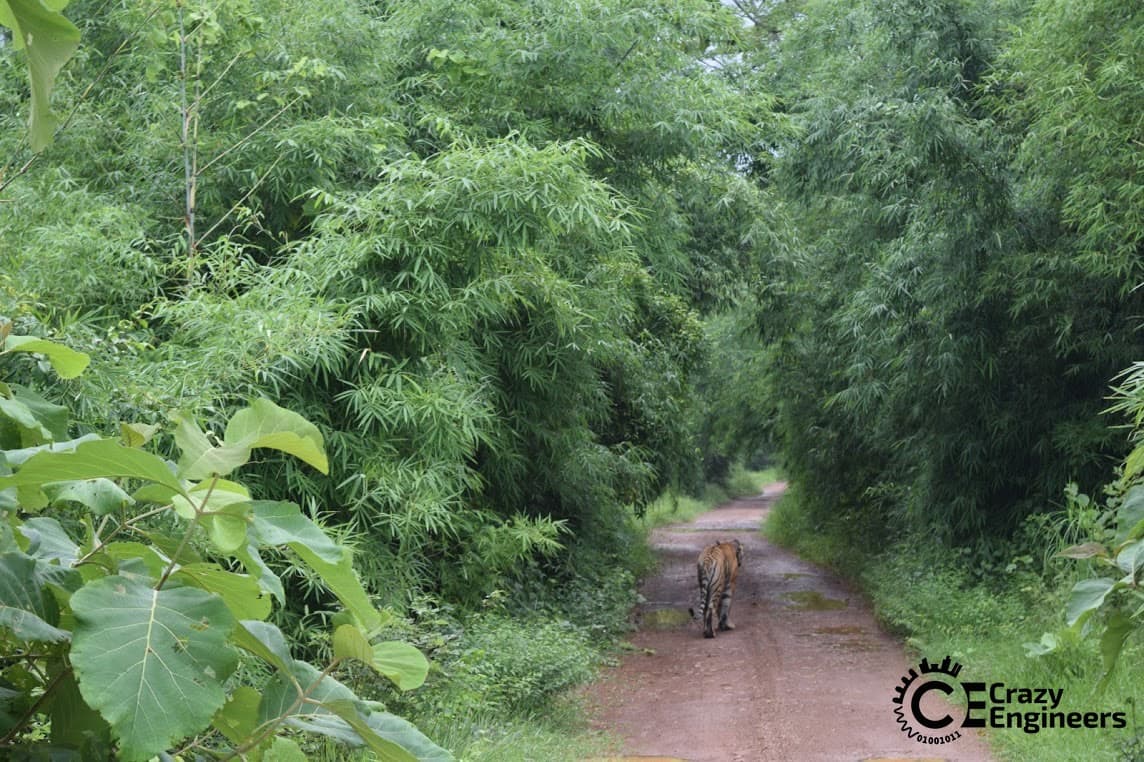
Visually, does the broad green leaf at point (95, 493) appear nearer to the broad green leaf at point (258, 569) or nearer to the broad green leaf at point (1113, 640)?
the broad green leaf at point (258, 569)

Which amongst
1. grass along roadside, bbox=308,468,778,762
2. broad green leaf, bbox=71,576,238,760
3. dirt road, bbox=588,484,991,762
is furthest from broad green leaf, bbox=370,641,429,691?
dirt road, bbox=588,484,991,762

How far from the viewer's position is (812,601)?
12242 millimetres

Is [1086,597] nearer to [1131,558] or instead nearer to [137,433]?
[1131,558]

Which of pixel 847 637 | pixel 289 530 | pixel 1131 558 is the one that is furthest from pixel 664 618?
pixel 289 530

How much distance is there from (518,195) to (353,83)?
208cm

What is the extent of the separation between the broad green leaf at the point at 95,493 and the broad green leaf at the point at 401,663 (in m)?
0.37

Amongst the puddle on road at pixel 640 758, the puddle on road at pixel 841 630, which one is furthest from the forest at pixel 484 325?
the puddle on road at pixel 841 630

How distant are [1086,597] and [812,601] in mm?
10558

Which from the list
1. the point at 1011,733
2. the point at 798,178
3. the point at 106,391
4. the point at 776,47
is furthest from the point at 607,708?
the point at 776,47

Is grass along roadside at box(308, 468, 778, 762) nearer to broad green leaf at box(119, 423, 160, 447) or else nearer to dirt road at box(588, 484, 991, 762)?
dirt road at box(588, 484, 991, 762)

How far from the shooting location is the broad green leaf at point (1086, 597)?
1.93 metres

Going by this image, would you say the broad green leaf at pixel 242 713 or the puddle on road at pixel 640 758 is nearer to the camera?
the broad green leaf at pixel 242 713

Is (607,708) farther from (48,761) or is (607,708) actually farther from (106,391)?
(48,761)

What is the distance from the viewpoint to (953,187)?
29.2 feet
